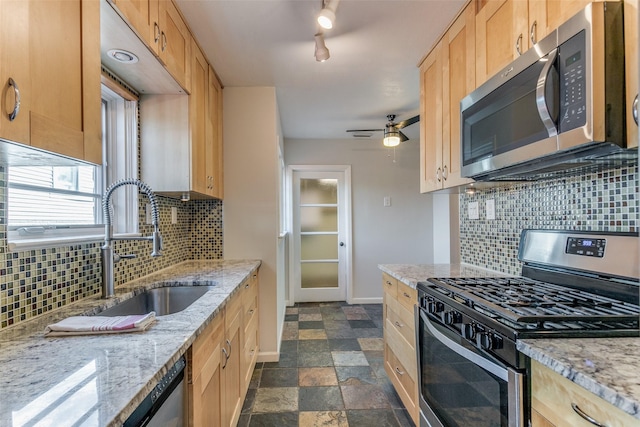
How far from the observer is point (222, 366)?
147 centimetres

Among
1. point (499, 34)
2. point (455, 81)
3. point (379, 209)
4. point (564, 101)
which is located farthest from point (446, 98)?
point (379, 209)

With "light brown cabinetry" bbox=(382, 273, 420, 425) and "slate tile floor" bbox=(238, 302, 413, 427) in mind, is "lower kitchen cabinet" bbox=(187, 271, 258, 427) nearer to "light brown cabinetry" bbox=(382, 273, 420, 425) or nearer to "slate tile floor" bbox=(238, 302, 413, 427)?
"slate tile floor" bbox=(238, 302, 413, 427)

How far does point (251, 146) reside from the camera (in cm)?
279

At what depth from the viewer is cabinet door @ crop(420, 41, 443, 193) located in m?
2.08

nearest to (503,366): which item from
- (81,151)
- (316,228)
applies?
(81,151)

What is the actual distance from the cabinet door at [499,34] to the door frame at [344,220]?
116 inches

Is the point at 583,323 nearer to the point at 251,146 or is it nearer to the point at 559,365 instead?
the point at 559,365

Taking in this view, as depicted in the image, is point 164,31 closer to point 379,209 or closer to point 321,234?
point 321,234

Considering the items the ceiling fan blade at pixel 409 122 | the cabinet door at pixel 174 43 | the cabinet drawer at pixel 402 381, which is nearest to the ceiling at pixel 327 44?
the cabinet door at pixel 174 43

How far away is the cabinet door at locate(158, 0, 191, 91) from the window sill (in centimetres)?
92

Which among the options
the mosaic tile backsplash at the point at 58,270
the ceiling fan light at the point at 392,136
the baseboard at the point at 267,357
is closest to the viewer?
the mosaic tile backsplash at the point at 58,270

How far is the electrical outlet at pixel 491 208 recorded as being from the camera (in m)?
1.99

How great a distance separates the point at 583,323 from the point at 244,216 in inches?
92.2

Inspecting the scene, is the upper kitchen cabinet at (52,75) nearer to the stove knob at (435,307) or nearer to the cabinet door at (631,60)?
the stove knob at (435,307)
